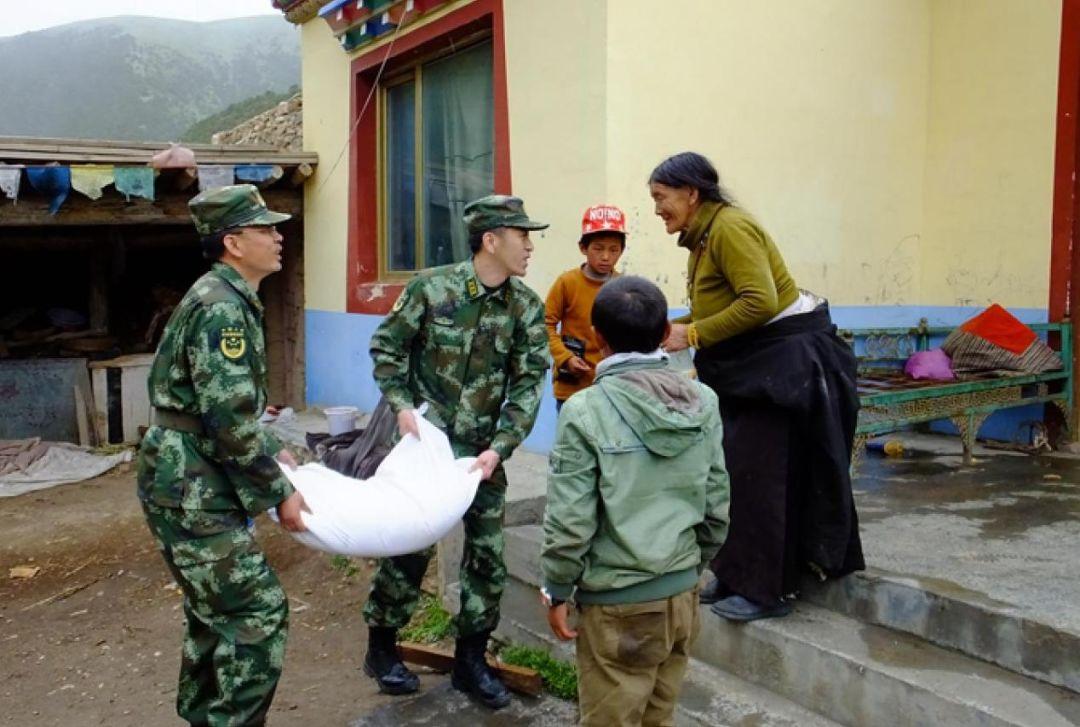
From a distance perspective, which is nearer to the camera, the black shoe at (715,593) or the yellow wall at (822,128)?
the black shoe at (715,593)

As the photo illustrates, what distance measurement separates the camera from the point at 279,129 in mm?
9211

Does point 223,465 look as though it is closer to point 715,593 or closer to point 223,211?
point 223,211

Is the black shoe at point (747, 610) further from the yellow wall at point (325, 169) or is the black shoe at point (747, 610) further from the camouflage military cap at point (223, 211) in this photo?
the yellow wall at point (325, 169)

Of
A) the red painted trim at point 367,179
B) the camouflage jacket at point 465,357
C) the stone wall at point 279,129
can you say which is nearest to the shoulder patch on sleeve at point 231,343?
the camouflage jacket at point 465,357

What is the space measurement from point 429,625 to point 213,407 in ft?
7.39

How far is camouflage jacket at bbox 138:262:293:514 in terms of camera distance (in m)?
2.43

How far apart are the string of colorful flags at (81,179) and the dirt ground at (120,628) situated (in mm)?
2558

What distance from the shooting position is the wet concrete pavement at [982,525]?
296 centimetres

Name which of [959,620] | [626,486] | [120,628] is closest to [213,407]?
[626,486]

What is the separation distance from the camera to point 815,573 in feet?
10.5

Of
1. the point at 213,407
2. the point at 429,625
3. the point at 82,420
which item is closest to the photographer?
the point at 213,407

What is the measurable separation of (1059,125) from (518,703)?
504 cm

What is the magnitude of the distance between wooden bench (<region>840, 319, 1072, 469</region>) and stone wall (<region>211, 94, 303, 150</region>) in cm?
580

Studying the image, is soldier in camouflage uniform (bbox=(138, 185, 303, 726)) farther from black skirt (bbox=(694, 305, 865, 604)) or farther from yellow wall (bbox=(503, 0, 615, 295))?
yellow wall (bbox=(503, 0, 615, 295))
